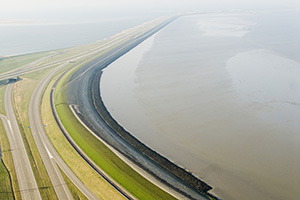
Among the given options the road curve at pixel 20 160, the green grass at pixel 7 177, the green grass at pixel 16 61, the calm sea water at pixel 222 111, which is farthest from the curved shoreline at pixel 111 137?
the green grass at pixel 16 61

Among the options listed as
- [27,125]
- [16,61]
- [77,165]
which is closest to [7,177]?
[77,165]

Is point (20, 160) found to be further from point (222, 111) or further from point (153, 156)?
point (222, 111)

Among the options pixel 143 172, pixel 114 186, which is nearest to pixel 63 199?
pixel 114 186

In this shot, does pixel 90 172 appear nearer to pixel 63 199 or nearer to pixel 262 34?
pixel 63 199

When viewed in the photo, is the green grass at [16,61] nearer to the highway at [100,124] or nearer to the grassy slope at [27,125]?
the grassy slope at [27,125]

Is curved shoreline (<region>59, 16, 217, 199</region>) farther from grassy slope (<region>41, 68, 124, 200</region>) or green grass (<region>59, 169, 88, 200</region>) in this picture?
green grass (<region>59, 169, 88, 200</region>)

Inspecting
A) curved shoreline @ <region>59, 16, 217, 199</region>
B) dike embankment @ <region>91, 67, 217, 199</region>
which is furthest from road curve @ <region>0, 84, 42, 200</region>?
dike embankment @ <region>91, 67, 217, 199</region>
